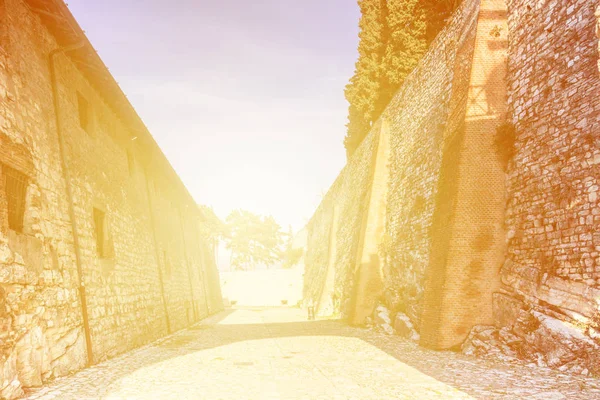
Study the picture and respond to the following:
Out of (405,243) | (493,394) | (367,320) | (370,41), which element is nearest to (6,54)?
(493,394)

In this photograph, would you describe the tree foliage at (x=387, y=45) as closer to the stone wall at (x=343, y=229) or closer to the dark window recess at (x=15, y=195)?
the stone wall at (x=343, y=229)

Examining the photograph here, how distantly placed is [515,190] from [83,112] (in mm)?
8481

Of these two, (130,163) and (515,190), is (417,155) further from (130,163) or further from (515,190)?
(130,163)

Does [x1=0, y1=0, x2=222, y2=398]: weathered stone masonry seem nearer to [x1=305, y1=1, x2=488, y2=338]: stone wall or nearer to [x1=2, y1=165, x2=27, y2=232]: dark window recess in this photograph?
[x1=2, y1=165, x2=27, y2=232]: dark window recess

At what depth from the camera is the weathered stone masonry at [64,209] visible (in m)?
5.17

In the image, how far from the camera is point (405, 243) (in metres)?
12.5

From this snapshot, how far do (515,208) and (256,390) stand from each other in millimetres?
5737

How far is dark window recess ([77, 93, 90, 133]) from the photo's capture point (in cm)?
854

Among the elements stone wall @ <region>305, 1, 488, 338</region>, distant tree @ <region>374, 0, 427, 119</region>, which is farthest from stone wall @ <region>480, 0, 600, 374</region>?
distant tree @ <region>374, 0, 427, 119</region>

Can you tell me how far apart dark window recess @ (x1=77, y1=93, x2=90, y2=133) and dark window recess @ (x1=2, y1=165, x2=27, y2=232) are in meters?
3.20

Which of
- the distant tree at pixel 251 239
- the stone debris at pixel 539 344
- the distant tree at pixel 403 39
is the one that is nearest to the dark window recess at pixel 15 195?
the stone debris at pixel 539 344

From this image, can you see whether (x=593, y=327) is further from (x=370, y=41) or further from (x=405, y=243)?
(x=370, y=41)

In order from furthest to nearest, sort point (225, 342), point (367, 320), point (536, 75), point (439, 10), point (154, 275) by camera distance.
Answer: point (439, 10) < point (367, 320) < point (154, 275) < point (225, 342) < point (536, 75)

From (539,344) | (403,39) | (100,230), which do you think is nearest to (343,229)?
(403,39)
